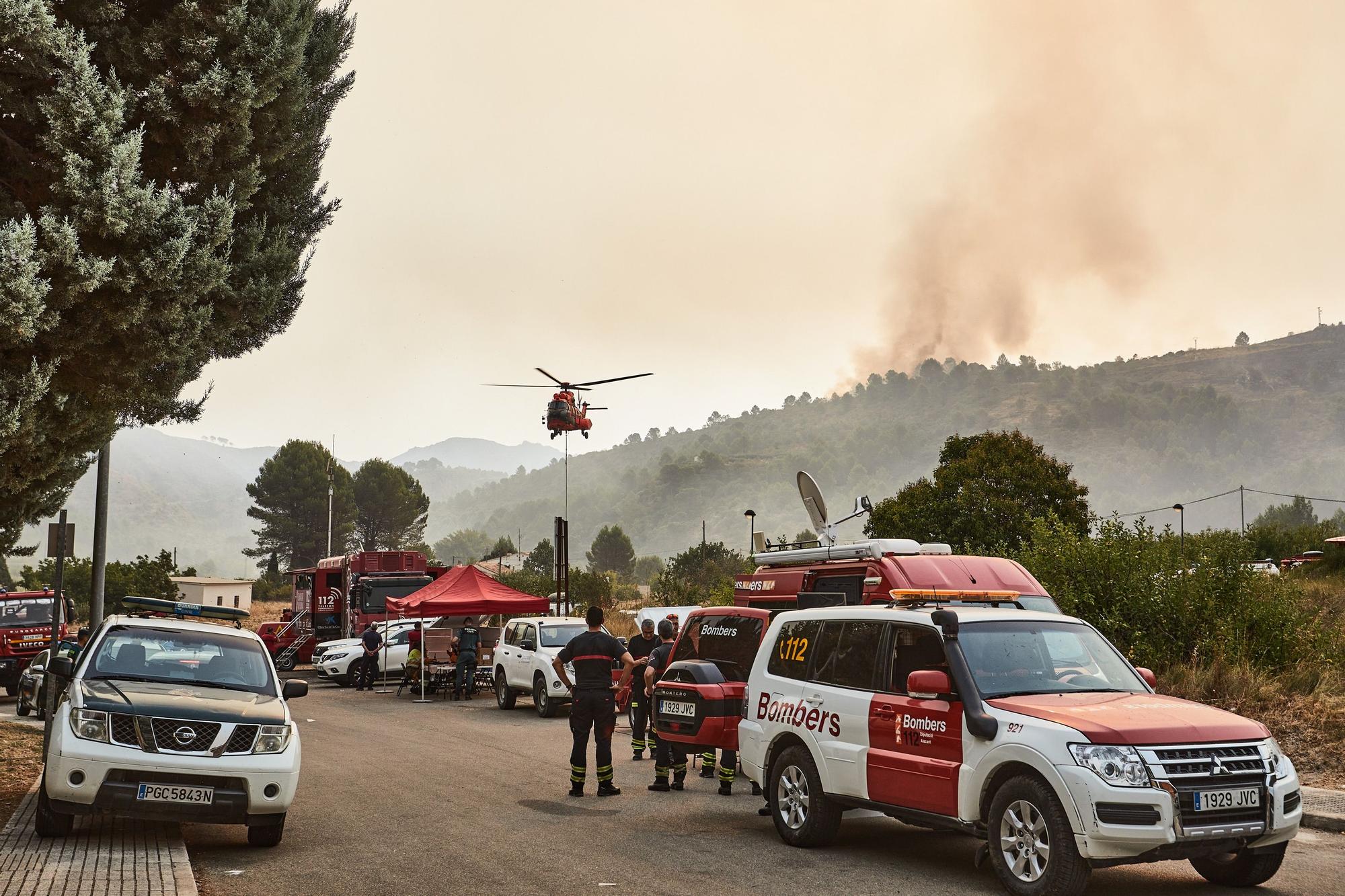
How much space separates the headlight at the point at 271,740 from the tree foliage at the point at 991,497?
140ft

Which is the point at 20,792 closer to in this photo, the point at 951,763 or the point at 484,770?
the point at 484,770

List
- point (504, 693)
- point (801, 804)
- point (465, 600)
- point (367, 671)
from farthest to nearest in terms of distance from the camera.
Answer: point (367, 671) < point (465, 600) < point (504, 693) < point (801, 804)

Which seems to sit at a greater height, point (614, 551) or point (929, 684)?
point (614, 551)

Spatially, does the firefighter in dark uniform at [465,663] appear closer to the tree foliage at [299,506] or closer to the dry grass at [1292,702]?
the dry grass at [1292,702]

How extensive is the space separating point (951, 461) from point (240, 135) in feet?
156

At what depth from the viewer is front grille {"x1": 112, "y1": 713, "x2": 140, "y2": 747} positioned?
331 inches

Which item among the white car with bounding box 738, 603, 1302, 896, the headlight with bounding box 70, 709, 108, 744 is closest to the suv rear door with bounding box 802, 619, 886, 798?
the white car with bounding box 738, 603, 1302, 896

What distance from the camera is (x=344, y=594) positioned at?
1474 inches

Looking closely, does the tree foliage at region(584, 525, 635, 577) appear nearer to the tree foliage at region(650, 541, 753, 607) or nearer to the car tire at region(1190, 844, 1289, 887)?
the tree foliage at region(650, 541, 753, 607)

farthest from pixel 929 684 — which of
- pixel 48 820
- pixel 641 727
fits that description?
pixel 641 727

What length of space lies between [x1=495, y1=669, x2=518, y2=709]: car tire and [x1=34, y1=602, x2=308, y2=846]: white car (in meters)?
14.6

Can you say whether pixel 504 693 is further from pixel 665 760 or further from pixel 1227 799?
pixel 1227 799

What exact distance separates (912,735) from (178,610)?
8945 mm

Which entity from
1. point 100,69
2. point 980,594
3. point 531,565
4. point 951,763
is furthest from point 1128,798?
point 531,565
